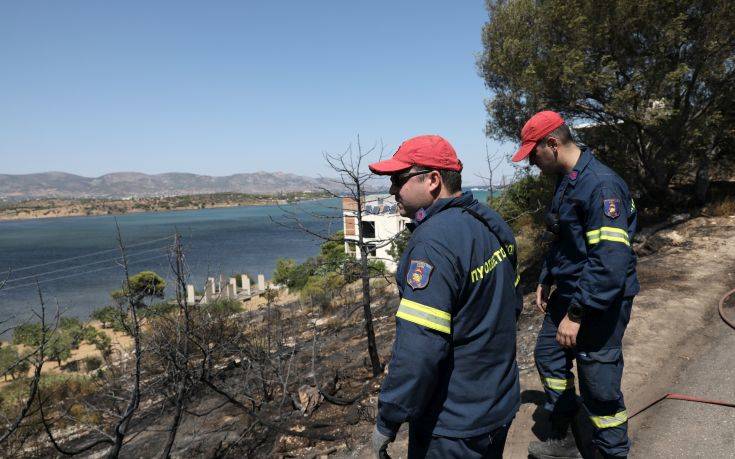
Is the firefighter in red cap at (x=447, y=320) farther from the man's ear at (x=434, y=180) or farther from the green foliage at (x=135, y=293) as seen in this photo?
the green foliage at (x=135, y=293)

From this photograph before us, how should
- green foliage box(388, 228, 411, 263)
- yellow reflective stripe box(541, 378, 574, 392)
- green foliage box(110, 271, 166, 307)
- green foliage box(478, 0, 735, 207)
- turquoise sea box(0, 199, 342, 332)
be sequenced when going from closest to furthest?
yellow reflective stripe box(541, 378, 574, 392), green foliage box(110, 271, 166, 307), green foliage box(388, 228, 411, 263), green foliage box(478, 0, 735, 207), turquoise sea box(0, 199, 342, 332)

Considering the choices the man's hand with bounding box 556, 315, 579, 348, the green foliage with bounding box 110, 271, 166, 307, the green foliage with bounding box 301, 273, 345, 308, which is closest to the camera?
the man's hand with bounding box 556, 315, 579, 348

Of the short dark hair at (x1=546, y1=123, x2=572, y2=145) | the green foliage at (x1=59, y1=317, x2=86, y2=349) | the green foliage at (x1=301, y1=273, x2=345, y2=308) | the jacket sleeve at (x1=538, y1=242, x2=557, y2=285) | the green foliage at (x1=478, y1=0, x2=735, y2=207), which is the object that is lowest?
the green foliage at (x1=59, y1=317, x2=86, y2=349)

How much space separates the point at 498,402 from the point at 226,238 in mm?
108904

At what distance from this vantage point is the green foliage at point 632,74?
30.2 ft

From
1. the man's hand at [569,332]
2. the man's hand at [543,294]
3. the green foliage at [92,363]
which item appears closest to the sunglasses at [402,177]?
the man's hand at [569,332]

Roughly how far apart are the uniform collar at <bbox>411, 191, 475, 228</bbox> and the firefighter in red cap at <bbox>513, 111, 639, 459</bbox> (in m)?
0.99

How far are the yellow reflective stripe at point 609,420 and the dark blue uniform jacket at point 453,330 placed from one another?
3.09ft

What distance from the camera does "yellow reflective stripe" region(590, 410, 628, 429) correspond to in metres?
2.43

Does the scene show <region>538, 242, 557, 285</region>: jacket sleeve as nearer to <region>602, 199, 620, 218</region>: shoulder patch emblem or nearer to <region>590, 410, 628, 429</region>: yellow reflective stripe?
<region>602, 199, 620, 218</region>: shoulder patch emblem

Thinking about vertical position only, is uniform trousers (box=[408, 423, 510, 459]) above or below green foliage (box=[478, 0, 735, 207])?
below

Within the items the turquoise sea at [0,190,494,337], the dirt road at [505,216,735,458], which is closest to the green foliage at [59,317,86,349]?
the turquoise sea at [0,190,494,337]

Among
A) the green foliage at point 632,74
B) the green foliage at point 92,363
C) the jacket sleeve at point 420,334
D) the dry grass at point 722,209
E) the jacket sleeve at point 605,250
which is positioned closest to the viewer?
the jacket sleeve at point 420,334

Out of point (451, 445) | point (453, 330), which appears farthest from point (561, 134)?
point (451, 445)
